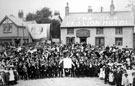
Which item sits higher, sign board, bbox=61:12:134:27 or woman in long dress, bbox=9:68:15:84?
sign board, bbox=61:12:134:27

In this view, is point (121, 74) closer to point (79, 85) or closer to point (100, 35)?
point (79, 85)

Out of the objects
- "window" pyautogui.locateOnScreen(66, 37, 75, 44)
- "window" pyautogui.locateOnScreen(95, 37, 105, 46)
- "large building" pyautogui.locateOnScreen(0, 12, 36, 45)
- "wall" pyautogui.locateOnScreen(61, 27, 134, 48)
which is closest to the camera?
"wall" pyautogui.locateOnScreen(61, 27, 134, 48)

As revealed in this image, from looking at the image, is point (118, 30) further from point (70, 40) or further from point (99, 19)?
point (70, 40)

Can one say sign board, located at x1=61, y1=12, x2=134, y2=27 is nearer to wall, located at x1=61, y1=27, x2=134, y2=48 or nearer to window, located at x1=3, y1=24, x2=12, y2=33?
wall, located at x1=61, y1=27, x2=134, y2=48

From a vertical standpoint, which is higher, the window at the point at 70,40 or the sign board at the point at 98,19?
the sign board at the point at 98,19

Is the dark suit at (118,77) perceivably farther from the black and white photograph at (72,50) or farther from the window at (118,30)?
the window at (118,30)

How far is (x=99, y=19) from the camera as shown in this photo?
130 ft

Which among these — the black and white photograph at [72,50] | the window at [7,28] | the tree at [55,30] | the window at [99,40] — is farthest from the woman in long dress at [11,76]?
the tree at [55,30]

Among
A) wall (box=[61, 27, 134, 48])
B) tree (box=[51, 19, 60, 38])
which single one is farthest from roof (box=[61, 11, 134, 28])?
tree (box=[51, 19, 60, 38])

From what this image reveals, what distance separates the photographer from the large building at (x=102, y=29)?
37.4 meters

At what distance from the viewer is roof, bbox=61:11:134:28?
38.1 m

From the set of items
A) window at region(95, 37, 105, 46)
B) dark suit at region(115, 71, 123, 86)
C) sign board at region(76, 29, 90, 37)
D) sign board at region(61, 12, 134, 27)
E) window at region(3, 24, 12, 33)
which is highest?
sign board at region(61, 12, 134, 27)

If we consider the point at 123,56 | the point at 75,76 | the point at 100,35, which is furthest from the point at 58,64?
the point at 100,35

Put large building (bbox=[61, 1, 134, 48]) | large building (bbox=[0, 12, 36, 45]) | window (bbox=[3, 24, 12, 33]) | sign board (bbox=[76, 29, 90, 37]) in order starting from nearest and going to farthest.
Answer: large building (bbox=[61, 1, 134, 48]) → sign board (bbox=[76, 29, 90, 37]) → large building (bbox=[0, 12, 36, 45]) → window (bbox=[3, 24, 12, 33])
